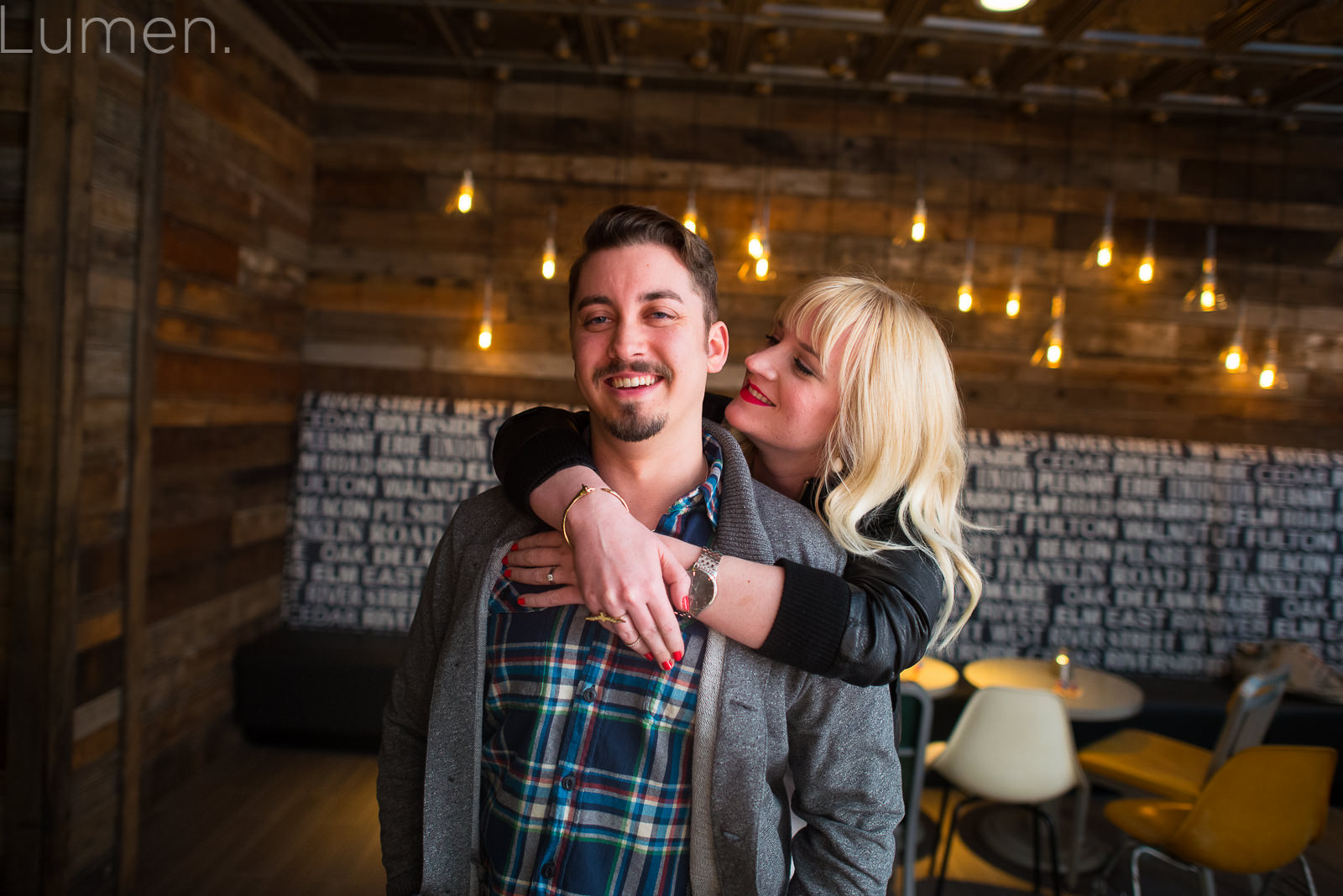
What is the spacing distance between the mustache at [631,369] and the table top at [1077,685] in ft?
7.87

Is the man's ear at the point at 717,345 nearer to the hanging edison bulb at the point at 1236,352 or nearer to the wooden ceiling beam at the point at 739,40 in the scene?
the wooden ceiling beam at the point at 739,40

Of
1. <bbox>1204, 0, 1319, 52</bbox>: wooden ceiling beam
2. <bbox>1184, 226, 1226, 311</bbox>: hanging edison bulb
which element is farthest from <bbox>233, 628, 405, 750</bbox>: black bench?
<bbox>1204, 0, 1319, 52</bbox>: wooden ceiling beam

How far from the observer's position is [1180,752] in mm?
3420

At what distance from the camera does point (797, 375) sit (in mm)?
1574

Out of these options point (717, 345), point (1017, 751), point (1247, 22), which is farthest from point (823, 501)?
point (1247, 22)

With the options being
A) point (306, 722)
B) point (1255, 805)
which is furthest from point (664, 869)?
point (306, 722)

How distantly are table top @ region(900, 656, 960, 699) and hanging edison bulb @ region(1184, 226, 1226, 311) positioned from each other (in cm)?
214

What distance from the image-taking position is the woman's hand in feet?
3.48

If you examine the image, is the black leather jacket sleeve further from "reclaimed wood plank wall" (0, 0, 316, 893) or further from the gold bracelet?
"reclaimed wood plank wall" (0, 0, 316, 893)

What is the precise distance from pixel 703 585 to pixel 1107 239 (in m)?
3.54

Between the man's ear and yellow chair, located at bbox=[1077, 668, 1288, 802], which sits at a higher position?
the man's ear

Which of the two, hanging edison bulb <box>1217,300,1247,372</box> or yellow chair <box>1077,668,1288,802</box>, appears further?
hanging edison bulb <box>1217,300,1247,372</box>

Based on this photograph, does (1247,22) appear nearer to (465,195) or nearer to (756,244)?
(756,244)

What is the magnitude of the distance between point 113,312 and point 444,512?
1847 mm
